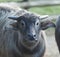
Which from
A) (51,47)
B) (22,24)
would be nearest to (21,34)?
(22,24)

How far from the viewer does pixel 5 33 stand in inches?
335

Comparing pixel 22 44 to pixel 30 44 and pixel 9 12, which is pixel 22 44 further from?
pixel 9 12

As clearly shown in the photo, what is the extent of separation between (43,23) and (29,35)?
804mm

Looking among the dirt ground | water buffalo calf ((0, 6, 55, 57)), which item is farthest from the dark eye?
the dirt ground

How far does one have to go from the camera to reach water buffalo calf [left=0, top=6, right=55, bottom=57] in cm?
765

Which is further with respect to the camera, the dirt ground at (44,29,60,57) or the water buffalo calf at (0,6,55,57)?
the dirt ground at (44,29,60,57)

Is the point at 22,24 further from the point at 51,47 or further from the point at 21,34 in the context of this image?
the point at 51,47

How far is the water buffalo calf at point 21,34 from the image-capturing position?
7648mm

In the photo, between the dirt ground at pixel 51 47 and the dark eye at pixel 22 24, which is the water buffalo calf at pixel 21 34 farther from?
the dirt ground at pixel 51 47

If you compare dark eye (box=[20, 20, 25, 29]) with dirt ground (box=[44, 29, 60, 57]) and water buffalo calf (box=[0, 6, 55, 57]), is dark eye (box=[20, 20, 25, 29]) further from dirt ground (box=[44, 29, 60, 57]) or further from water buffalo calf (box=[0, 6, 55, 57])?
dirt ground (box=[44, 29, 60, 57])

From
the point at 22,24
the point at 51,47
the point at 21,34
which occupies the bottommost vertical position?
the point at 51,47

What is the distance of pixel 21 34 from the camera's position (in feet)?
25.8

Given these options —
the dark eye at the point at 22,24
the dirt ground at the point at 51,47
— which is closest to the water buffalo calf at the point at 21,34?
the dark eye at the point at 22,24

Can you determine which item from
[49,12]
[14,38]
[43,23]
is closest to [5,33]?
[14,38]
